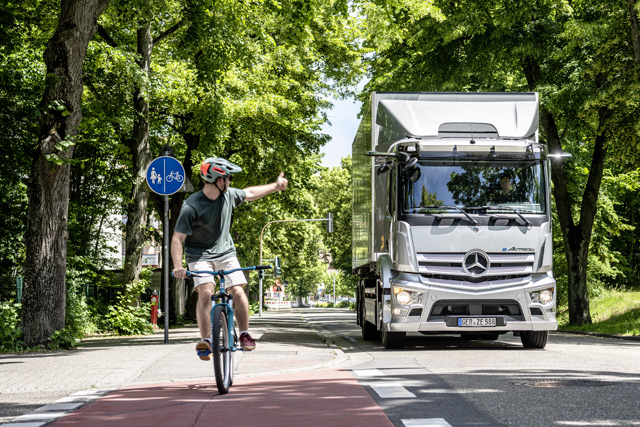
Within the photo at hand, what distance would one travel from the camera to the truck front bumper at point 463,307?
40.9 feet

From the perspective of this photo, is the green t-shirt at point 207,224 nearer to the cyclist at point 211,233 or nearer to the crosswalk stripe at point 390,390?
the cyclist at point 211,233

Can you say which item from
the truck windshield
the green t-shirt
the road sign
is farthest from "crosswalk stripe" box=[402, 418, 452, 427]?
the road sign

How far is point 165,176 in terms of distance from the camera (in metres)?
15.4

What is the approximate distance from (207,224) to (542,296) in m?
6.62

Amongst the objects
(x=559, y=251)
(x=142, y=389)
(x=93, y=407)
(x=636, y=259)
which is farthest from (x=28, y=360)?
(x=636, y=259)

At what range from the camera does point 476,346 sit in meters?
14.1

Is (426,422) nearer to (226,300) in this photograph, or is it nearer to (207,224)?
(226,300)

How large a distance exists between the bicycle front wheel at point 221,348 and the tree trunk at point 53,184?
6.57 m

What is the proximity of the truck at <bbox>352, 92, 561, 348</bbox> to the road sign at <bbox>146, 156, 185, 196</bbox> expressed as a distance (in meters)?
4.02

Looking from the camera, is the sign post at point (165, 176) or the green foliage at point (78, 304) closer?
the sign post at point (165, 176)

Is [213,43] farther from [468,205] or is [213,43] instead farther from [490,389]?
[490,389]

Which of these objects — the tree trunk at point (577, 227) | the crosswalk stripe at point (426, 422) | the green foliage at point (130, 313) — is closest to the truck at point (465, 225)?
the crosswalk stripe at point (426, 422)

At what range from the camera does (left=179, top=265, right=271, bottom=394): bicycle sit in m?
7.51

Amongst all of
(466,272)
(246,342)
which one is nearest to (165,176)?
(466,272)
